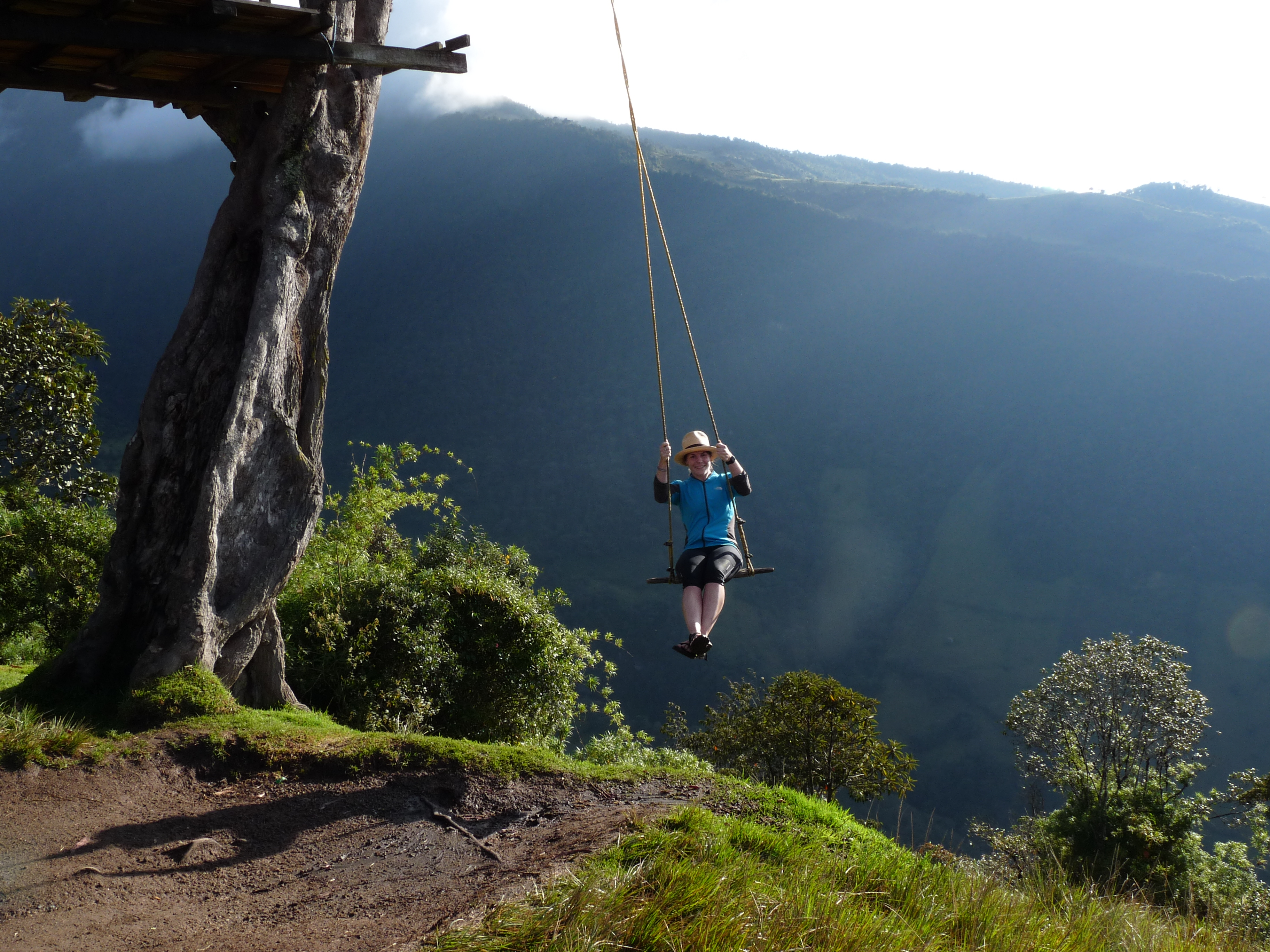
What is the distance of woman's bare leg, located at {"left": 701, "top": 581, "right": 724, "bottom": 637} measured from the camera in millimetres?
5680

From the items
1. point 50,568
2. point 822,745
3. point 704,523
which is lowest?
point 822,745

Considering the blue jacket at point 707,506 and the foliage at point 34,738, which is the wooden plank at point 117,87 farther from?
the blue jacket at point 707,506

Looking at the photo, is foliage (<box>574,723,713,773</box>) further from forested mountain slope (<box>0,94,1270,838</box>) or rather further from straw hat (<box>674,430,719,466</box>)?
forested mountain slope (<box>0,94,1270,838</box>)

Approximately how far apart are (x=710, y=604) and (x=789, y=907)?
Answer: 3.02 meters

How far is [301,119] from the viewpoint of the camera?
5.58m

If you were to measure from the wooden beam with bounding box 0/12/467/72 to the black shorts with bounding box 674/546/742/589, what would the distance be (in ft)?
12.8

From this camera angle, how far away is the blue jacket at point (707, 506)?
20.1ft

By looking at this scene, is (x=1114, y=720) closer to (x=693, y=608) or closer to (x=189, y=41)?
(x=693, y=608)

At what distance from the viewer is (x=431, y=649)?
Answer: 709 cm

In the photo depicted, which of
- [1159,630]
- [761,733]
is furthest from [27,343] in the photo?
[1159,630]

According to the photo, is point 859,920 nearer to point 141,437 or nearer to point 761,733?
point 141,437

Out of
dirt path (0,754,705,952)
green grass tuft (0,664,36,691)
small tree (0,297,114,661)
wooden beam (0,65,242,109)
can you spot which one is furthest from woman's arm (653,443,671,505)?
small tree (0,297,114,661)

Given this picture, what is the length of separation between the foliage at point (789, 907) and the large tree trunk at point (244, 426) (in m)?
2.97

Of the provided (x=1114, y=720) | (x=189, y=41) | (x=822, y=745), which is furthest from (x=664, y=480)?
(x=1114, y=720)
